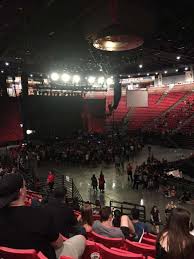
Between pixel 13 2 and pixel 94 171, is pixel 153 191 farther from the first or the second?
pixel 13 2

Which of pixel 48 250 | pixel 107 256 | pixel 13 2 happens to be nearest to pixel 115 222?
pixel 107 256

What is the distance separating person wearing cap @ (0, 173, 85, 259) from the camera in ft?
7.68

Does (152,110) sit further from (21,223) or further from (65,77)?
(21,223)

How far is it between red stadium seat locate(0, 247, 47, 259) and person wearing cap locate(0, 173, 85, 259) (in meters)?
0.04

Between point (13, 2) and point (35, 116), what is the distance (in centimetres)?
1240

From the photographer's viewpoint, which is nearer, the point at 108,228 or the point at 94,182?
the point at 108,228

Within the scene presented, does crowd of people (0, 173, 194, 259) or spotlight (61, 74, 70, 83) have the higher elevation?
Answer: spotlight (61, 74, 70, 83)

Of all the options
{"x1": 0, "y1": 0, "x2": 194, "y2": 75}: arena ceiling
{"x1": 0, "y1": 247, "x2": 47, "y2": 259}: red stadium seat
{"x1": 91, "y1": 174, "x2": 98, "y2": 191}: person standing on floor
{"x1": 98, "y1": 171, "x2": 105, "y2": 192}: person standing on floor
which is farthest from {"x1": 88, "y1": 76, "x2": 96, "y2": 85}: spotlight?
{"x1": 0, "y1": 247, "x2": 47, "y2": 259}: red stadium seat

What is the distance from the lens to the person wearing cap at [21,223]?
234 cm

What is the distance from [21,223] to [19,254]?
333mm

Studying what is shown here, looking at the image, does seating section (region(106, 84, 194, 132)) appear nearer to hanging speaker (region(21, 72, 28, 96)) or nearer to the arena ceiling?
hanging speaker (region(21, 72, 28, 96))

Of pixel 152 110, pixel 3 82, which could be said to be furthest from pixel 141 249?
pixel 152 110

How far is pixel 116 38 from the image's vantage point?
934 centimetres

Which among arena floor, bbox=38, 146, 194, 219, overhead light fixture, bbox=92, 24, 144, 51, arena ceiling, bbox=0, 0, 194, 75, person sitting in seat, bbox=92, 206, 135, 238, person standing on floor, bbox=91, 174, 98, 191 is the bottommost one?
arena floor, bbox=38, 146, 194, 219
